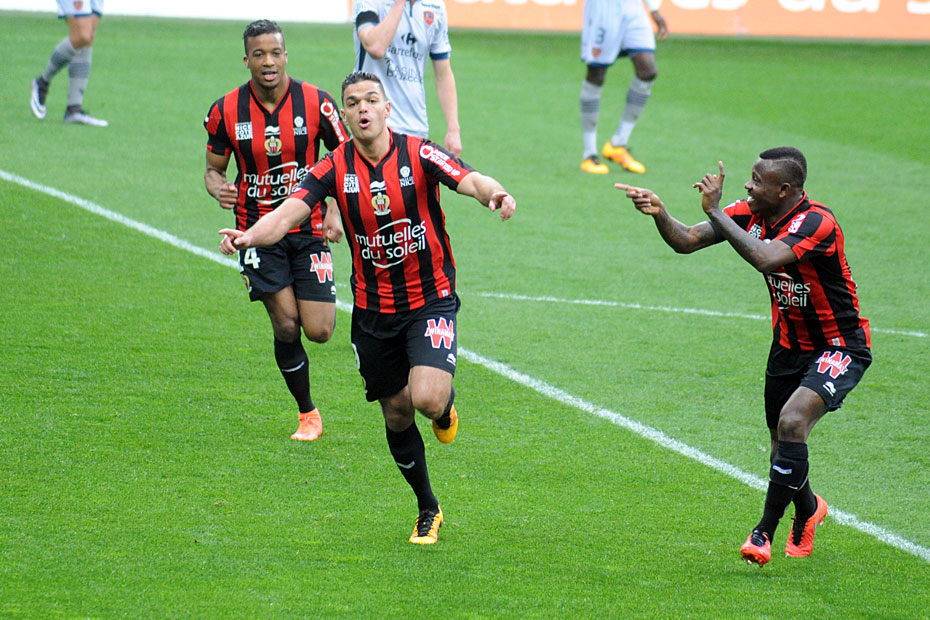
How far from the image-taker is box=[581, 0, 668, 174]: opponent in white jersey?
13375mm

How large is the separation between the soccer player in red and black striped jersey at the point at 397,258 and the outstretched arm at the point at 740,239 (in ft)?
3.23

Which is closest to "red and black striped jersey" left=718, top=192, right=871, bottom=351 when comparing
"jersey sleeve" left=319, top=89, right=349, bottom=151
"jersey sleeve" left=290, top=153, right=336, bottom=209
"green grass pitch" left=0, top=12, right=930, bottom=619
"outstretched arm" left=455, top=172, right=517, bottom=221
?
"green grass pitch" left=0, top=12, right=930, bottom=619

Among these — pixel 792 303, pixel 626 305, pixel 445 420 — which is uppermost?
pixel 792 303

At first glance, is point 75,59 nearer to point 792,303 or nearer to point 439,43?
point 439,43

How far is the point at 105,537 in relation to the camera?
525cm

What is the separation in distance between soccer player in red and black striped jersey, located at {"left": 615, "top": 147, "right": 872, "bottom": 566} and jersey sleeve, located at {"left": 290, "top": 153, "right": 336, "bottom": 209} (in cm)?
133

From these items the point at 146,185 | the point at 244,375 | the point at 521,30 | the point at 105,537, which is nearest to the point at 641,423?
the point at 244,375

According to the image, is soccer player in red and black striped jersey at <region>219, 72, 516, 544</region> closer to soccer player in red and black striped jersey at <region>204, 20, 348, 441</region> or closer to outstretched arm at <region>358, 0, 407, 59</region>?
soccer player in red and black striped jersey at <region>204, 20, 348, 441</region>

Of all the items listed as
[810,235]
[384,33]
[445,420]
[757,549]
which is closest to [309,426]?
[445,420]

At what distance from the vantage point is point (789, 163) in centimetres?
520

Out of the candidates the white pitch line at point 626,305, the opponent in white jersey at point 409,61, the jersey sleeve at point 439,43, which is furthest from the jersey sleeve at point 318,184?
the white pitch line at point 626,305

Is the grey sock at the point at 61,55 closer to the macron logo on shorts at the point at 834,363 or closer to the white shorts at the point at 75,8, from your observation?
the white shorts at the point at 75,8

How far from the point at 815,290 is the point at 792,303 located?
0.12 metres

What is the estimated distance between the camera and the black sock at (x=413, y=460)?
17.7 feet
